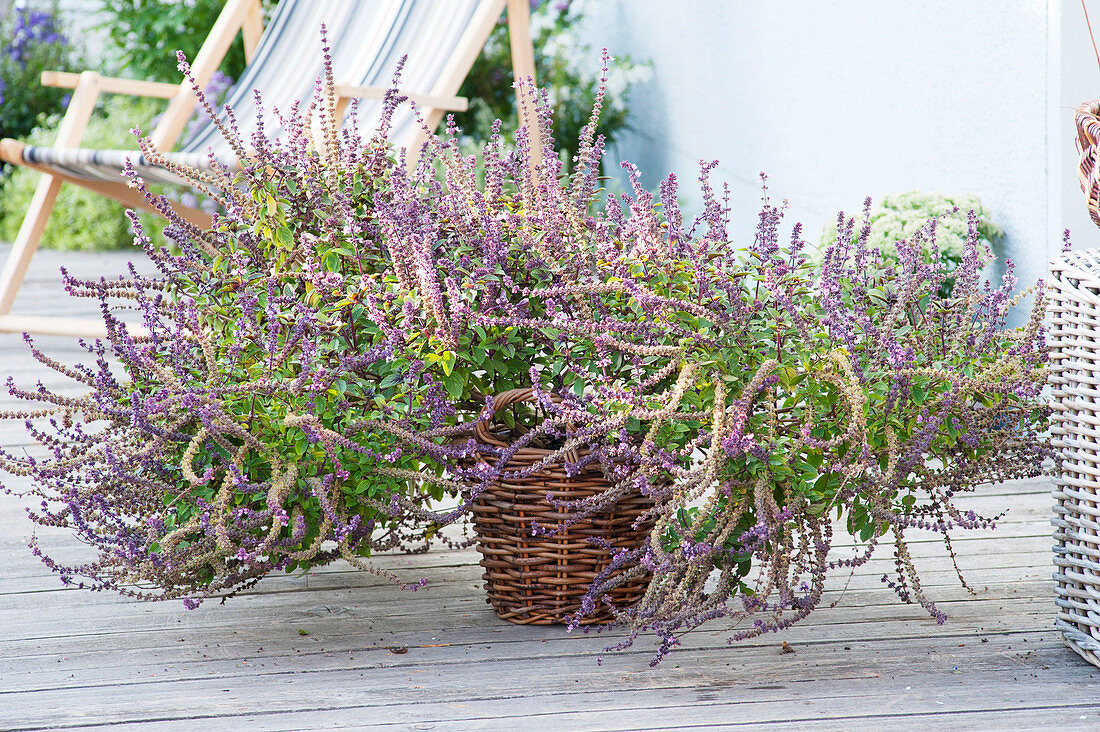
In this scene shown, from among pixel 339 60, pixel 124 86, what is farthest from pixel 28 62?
pixel 339 60

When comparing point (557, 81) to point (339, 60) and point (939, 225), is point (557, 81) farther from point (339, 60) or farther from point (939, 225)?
point (939, 225)

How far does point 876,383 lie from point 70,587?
4.39ft

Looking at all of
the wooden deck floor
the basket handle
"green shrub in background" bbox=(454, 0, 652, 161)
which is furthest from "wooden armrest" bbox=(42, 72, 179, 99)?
the basket handle

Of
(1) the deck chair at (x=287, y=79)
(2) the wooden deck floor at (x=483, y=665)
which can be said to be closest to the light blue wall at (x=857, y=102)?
(1) the deck chair at (x=287, y=79)

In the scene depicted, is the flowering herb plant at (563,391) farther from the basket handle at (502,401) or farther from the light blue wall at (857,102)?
the light blue wall at (857,102)

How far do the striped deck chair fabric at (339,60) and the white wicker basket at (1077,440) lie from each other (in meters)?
2.37

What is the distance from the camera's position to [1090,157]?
1430mm

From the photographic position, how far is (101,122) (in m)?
6.50

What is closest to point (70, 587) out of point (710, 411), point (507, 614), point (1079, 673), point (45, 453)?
point (507, 614)

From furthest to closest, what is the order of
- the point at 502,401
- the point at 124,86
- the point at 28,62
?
the point at 28,62 → the point at 124,86 → the point at 502,401

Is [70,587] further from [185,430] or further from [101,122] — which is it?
[101,122]

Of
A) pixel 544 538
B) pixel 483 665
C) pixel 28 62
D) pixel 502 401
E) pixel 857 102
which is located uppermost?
pixel 857 102

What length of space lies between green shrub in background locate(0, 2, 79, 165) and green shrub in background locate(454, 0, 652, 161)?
3258 mm

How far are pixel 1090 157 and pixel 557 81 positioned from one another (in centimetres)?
421
